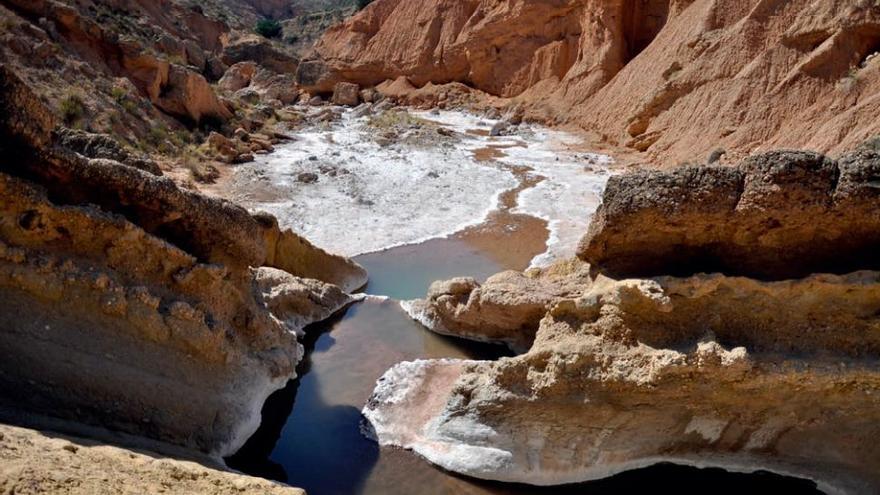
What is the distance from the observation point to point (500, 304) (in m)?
7.44

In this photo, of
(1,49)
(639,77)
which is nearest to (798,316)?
(1,49)

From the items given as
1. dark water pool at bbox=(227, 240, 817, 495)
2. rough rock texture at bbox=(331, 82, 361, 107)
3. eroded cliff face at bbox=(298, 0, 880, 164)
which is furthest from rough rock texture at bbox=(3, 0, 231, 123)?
dark water pool at bbox=(227, 240, 817, 495)

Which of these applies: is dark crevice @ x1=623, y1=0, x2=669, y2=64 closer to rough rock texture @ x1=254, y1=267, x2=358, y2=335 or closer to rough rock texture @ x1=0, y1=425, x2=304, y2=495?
rough rock texture @ x1=254, y1=267, x2=358, y2=335

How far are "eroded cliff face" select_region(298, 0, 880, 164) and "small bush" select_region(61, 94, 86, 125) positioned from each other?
15473mm

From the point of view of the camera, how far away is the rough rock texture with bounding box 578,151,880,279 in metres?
4.92

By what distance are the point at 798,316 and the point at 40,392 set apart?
19.0ft

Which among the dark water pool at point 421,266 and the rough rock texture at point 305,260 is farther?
the dark water pool at point 421,266

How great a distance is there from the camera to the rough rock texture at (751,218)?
4922mm

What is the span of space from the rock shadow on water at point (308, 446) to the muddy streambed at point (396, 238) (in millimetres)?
13

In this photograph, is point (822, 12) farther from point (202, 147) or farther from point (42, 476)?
point (42, 476)

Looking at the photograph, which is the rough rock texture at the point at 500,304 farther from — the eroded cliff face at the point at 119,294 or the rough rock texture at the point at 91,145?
the rough rock texture at the point at 91,145

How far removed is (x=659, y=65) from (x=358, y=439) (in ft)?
67.2

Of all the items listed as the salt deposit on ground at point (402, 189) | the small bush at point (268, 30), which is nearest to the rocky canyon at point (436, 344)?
the salt deposit on ground at point (402, 189)

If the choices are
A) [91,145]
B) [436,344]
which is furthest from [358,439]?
[91,145]
